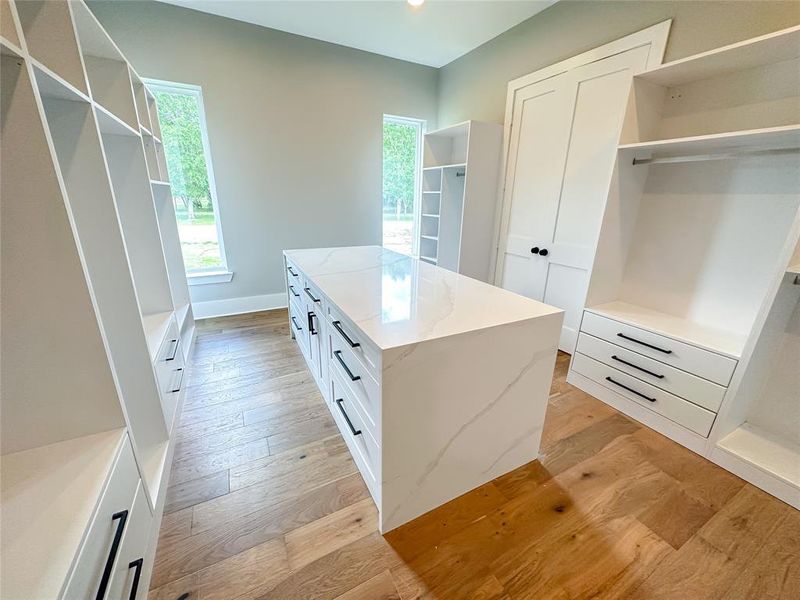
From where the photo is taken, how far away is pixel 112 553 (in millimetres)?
779

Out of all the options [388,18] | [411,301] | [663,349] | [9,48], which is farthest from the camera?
[388,18]

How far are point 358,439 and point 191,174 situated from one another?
3.20 meters

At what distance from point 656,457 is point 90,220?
289 cm

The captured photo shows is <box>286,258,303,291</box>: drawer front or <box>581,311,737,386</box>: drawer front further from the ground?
<box>286,258,303,291</box>: drawer front

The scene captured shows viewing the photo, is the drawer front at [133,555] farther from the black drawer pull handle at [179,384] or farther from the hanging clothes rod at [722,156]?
the hanging clothes rod at [722,156]

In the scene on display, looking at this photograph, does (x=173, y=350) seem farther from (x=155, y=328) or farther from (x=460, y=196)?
(x=460, y=196)

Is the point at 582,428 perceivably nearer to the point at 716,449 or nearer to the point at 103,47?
the point at 716,449

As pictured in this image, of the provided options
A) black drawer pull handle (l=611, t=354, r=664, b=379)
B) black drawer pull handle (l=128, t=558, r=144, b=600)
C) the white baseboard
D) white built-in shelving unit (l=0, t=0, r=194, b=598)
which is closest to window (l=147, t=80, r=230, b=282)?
the white baseboard

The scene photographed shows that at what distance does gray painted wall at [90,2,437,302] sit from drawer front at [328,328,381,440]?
2.43m

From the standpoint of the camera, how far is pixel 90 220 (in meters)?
1.21

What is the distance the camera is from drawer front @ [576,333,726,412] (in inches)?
66.1

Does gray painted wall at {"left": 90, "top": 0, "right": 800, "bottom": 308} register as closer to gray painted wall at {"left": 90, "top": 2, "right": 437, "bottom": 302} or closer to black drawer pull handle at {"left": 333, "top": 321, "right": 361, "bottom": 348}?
gray painted wall at {"left": 90, "top": 2, "right": 437, "bottom": 302}

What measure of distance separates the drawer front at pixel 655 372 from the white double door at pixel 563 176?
20.7 inches

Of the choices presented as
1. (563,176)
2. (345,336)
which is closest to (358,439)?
(345,336)
